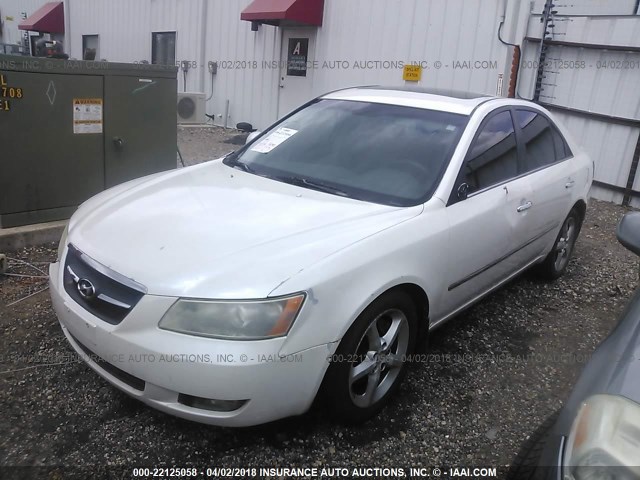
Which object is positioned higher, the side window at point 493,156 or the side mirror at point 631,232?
the side window at point 493,156

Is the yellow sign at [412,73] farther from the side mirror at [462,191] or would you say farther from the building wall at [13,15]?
the building wall at [13,15]

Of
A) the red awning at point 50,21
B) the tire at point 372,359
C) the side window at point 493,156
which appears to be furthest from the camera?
the red awning at point 50,21

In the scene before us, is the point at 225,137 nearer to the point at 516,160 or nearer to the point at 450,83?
the point at 450,83

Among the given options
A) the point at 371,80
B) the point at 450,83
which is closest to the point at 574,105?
the point at 450,83

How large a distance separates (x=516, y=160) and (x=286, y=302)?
220 centimetres

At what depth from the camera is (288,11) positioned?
9406 mm

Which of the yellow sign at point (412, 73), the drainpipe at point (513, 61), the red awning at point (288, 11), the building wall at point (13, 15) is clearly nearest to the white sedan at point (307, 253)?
the drainpipe at point (513, 61)

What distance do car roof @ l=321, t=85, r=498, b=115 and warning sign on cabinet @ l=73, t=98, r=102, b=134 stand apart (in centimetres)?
219

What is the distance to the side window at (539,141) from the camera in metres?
3.78

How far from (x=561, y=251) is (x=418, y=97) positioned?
6.59 ft

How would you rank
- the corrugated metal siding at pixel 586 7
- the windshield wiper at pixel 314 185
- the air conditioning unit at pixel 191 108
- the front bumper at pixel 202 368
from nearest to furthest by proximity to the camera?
the front bumper at pixel 202 368
the windshield wiper at pixel 314 185
the corrugated metal siding at pixel 586 7
the air conditioning unit at pixel 191 108

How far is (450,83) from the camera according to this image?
8383 millimetres

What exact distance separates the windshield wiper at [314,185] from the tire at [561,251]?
2.25 metres

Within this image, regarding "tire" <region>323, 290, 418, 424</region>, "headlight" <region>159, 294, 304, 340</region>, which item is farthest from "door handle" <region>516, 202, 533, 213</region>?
"headlight" <region>159, 294, 304, 340</region>
